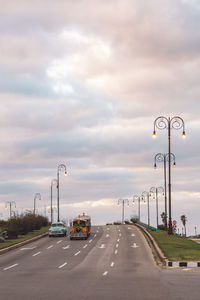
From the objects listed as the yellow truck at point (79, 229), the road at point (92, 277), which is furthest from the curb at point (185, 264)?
the yellow truck at point (79, 229)

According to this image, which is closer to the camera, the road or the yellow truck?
the road

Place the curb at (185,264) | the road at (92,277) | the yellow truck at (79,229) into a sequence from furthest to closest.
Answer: the yellow truck at (79,229) < the curb at (185,264) < the road at (92,277)

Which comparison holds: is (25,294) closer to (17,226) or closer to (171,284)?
(171,284)

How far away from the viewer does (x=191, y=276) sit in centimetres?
2072

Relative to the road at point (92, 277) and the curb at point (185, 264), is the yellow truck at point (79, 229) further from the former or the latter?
the curb at point (185, 264)

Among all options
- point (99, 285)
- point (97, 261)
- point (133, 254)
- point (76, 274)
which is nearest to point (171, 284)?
point (99, 285)

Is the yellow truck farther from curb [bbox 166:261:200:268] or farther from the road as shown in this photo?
curb [bbox 166:261:200:268]

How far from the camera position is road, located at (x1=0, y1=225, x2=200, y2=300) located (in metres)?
15.2

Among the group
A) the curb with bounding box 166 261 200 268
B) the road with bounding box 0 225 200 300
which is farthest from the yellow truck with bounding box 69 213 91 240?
the curb with bounding box 166 261 200 268

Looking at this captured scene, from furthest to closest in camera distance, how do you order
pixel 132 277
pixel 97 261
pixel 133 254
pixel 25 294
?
pixel 133 254, pixel 97 261, pixel 132 277, pixel 25 294

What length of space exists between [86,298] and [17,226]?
140 ft

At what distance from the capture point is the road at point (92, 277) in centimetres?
1516

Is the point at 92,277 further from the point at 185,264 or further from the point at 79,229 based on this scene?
the point at 79,229

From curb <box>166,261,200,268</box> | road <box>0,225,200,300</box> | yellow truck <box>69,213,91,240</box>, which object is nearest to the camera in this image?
road <box>0,225,200,300</box>
